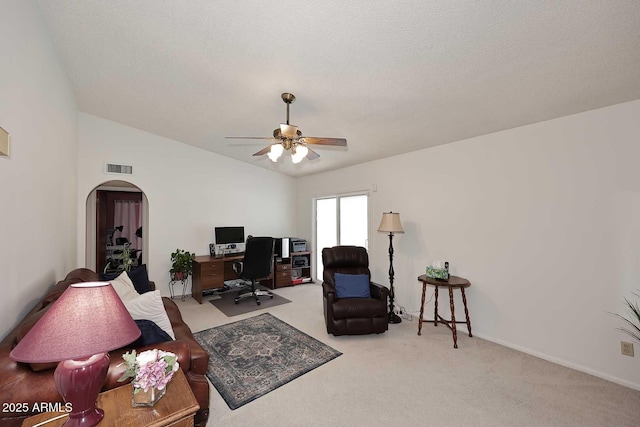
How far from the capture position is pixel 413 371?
2.54 meters

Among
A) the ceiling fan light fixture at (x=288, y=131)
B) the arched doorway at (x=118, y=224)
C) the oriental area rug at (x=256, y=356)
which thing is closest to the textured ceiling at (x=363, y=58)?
the ceiling fan light fixture at (x=288, y=131)

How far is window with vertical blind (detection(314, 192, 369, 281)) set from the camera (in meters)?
4.94

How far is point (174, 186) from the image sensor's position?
15.7 feet

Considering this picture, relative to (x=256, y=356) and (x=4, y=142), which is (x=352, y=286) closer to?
(x=256, y=356)

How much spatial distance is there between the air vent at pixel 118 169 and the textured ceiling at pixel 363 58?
3.75 feet

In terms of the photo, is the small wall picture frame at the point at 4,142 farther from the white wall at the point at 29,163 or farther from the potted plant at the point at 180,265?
the potted plant at the point at 180,265

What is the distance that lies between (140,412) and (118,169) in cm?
423

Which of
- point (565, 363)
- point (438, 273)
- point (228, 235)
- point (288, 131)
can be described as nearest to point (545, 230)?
point (438, 273)

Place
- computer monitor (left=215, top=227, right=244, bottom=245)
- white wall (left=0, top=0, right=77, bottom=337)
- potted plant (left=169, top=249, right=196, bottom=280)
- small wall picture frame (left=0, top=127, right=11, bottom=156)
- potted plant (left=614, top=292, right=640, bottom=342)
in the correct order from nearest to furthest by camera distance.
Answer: small wall picture frame (left=0, top=127, right=11, bottom=156) → white wall (left=0, top=0, right=77, bottom=337) → potted plant (left=614, top=292, right=640, bottom=342) → potted plant (left=169, top=249, right=196, bottom=280) → computer monitor (left=215, top=227, right=244, bottom=245)

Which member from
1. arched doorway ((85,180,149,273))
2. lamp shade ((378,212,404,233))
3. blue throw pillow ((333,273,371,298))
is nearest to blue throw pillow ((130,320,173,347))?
blue throw pillow ((333,273,371,298))

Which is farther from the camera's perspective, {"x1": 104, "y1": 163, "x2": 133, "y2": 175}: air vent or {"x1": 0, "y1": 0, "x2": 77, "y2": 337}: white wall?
{"x1": 104, "y1": 163, "x2": 133, "y2": 175}: air vent

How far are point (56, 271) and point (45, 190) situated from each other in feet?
3.01

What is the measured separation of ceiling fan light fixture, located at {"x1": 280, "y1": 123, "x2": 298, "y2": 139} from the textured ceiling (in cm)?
53

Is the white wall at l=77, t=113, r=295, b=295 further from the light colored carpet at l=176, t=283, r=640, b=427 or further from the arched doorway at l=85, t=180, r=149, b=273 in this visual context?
the light colored carpet at l=176, t=283, r=640, b=427
